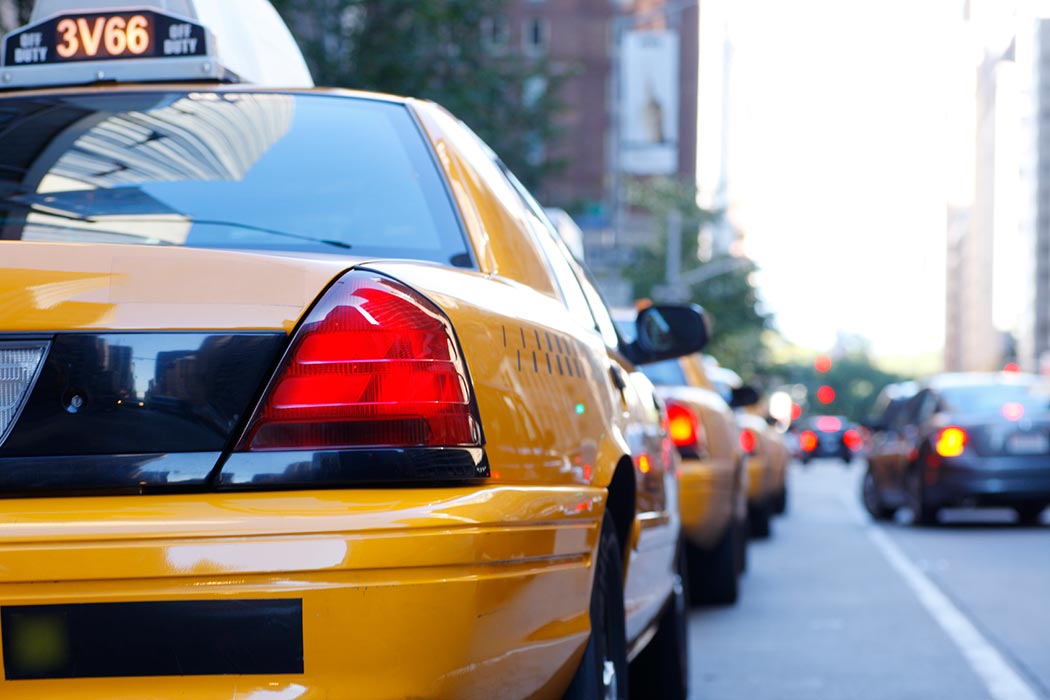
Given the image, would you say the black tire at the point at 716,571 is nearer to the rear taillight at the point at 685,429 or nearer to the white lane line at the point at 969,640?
the rear taillight at the point at 685,429

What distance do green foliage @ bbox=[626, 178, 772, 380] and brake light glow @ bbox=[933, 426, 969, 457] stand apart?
137ft

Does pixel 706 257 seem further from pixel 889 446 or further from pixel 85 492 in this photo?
pixel 85 492

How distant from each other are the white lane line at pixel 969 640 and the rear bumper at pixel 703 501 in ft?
3.77

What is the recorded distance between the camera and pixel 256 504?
2627 mm

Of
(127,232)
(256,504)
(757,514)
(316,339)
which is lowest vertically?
(757,514)

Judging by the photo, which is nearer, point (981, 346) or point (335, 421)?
point (335, 421)

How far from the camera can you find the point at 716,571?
8922 millimetres

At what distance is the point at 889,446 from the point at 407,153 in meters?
14.5

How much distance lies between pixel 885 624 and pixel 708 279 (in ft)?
176

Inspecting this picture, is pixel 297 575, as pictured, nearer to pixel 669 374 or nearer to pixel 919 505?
pixel 669 374

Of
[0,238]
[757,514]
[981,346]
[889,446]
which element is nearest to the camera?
[0,238]

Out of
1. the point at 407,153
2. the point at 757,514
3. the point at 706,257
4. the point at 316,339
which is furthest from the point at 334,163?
the point at 706,257

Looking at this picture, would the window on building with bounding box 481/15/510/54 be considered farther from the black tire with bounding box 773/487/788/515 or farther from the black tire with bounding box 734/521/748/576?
the black tire with bounding box 734/521/748/576

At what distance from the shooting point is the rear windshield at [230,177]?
339 centimetres
